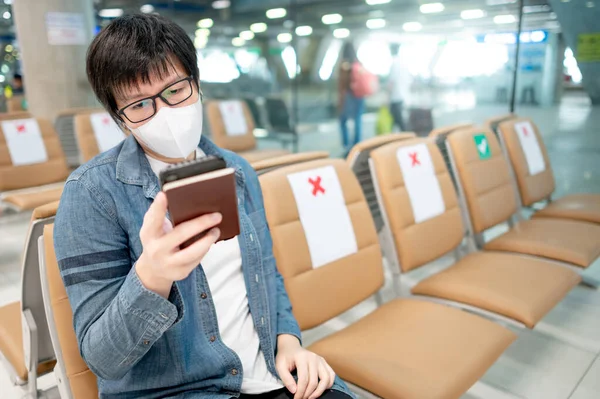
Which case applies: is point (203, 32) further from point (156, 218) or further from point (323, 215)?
point (156, 218)

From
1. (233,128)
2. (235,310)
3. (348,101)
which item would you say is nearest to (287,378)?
(235,310)

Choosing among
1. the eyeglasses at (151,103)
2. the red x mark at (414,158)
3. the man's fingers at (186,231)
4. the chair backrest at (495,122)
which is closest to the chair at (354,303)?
the red x mark at (414,158)

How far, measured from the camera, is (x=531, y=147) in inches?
111

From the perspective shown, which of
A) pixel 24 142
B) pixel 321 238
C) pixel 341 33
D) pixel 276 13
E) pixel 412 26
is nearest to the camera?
pixel 321 238

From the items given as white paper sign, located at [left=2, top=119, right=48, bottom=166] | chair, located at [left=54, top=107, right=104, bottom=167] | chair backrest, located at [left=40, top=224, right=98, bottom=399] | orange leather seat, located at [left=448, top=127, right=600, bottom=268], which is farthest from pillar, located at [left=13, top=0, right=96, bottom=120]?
chair backrest, located at [left=40, top=224, right=98, bottom=399]

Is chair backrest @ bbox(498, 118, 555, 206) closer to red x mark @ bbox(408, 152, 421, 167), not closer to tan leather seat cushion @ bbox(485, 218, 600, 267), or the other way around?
tan leather seat cushion @ bbox(485, 218, 600, 267)

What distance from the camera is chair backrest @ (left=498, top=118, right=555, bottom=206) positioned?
2.65 m

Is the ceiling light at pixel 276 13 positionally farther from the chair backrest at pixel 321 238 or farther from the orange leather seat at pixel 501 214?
the chair backrest at pixel 321 238

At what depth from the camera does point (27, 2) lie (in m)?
4.44

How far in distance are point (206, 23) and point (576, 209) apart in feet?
24.9

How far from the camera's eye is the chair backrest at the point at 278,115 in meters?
6.19

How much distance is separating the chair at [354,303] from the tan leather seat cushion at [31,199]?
73.8 inches

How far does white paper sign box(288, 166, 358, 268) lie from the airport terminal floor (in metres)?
0.45

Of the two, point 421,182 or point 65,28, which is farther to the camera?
point 65,28
